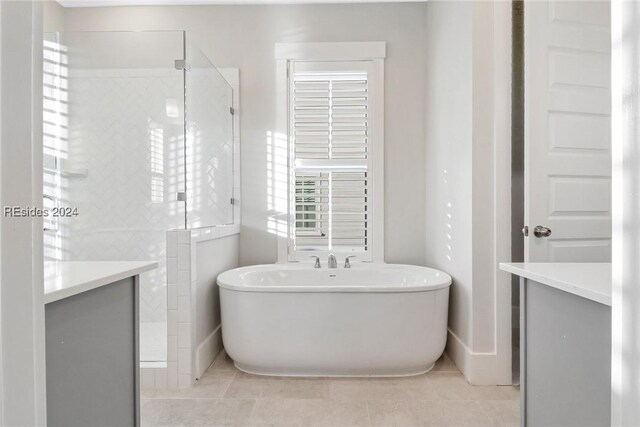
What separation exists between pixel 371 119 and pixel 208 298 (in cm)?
185

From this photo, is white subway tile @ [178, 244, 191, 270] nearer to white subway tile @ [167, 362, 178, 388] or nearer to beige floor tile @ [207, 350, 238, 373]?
white subway tile @ [167, 362, 178, 388]

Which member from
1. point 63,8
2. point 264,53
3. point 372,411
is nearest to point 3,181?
point 372,411

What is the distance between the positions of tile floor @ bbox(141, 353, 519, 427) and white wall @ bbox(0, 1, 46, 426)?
57.8 inches

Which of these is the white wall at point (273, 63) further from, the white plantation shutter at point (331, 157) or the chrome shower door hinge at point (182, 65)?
the chrome shower door hinge at point (182, 65)

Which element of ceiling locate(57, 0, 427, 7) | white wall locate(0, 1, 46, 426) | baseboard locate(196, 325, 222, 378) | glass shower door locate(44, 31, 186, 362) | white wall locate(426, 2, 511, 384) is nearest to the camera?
white wall locate(0, 1, 46, 426)

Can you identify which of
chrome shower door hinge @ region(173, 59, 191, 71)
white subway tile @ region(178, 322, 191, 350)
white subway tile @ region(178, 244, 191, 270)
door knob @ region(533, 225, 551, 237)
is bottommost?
white subway tile @ region(178, 322, 191, 350)

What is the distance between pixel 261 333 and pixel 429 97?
2.17 metres

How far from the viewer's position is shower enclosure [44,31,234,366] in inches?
103

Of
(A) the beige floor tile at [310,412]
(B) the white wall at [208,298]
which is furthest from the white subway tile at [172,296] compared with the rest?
(A) the beige floor tile at [310,412]

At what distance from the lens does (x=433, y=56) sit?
10.1 ft

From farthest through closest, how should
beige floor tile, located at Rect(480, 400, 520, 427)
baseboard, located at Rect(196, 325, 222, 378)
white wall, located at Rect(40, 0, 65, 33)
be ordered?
white wall, located at Rect(40, 0, 65, 33)
baseboard, located at Rect(196, 325, 222, 378)
beige floor tile, located at Rect(480, 400, 520, 427)

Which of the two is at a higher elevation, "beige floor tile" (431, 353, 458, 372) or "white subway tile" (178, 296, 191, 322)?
"white subway tile" (178, 296, 191, 322)

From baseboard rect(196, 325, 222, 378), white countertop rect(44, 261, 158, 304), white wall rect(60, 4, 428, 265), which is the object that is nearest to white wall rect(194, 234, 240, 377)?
baseboard rect(196, 325, 222, 378)

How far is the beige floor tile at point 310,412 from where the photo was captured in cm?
191
